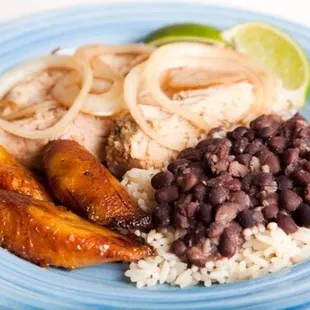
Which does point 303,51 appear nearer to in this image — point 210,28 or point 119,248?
point 210,28

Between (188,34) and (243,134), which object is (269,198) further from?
(188,34)

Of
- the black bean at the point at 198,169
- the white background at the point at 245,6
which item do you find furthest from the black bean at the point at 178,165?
the white background at the point at 245,6

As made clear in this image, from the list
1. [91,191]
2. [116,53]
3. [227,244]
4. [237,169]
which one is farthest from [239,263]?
[116,53]

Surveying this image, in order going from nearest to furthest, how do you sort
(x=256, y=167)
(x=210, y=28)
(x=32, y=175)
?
(x=256, y=167)
(x=32, y=175)
(x=210, y=28)

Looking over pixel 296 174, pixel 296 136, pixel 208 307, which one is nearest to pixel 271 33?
pixel 296 136

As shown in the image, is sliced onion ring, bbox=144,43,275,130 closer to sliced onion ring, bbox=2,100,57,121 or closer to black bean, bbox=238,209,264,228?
sliced onion ring, bbox=2,100,57,121

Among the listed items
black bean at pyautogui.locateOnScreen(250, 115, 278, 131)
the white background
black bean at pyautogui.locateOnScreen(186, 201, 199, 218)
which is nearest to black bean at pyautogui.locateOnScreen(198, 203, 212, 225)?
black bean at pyautogui.locateOnScreen(186, 201, 199, 218)
